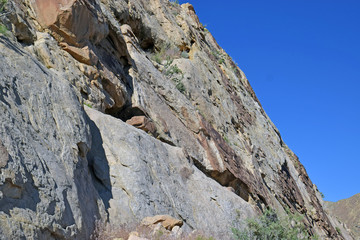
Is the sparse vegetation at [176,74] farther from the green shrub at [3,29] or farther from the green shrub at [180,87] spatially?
the green shrub at [3,29]

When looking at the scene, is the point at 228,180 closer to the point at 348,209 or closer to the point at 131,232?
the point at 131,232

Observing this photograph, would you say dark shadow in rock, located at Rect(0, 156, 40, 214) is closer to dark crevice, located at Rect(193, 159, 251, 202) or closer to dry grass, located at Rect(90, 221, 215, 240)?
dry grass, located at Rect(90, 221, 215, 240)

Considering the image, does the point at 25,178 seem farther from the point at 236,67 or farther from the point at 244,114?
the point at 236,67

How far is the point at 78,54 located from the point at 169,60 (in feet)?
22.5

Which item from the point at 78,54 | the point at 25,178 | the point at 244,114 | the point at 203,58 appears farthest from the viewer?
the point at 244,114

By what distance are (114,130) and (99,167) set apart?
1.13 metres

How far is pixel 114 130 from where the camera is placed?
817cm

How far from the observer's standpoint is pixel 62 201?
199 inches

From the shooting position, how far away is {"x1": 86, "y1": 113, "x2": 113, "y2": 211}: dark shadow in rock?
22.7 ft

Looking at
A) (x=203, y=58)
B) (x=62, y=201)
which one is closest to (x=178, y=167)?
(x=62, y=201)

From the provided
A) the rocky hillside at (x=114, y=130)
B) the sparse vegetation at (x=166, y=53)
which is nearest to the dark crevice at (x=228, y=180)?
the rocky hillside at (x=114, y=130)

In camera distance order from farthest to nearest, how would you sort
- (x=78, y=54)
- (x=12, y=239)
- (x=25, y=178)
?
(x=78, y=54) < (x=25, y=178) < (x=12, y=239)


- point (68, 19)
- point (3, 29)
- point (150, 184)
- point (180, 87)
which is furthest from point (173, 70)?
point (3, 29)

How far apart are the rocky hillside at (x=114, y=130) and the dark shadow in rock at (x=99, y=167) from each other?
0.02 meters
